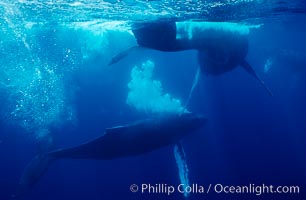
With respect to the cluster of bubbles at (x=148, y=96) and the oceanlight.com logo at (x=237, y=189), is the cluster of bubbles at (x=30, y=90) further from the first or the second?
the oceanlight.com logo at (x=237, y=189)

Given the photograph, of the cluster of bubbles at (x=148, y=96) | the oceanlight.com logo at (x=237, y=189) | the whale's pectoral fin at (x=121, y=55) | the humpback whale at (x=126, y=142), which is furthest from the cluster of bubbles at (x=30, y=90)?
the whale's pectoral fin at (x=121, y=55)

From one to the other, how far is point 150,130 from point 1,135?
34.9 metres

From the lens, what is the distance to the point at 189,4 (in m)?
14.3

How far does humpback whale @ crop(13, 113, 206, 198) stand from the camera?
11852 mm

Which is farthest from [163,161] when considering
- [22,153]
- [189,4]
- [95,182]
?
[22,153]

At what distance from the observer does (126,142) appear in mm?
12125

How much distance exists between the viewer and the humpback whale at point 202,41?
1102 cm

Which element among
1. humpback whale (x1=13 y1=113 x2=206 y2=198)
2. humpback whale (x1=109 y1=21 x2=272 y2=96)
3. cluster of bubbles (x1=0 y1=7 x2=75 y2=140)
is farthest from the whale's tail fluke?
cluster of bubbles (x1=0 y1=7 x2=75 y2=140)

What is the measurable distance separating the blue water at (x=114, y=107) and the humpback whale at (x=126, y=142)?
172 cm

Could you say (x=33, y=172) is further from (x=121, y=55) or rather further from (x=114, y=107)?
(x=114, y=107)

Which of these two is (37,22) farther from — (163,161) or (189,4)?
(163,161)

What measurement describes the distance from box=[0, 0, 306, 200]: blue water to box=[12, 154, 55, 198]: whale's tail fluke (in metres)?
0.95

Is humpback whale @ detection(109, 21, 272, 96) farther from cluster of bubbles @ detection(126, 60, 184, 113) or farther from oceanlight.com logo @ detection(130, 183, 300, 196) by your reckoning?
cluster of bubbles @ detection(126, 60, 184, 113)

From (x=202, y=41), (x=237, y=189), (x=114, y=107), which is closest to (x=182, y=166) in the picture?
(x=202, y=41)
